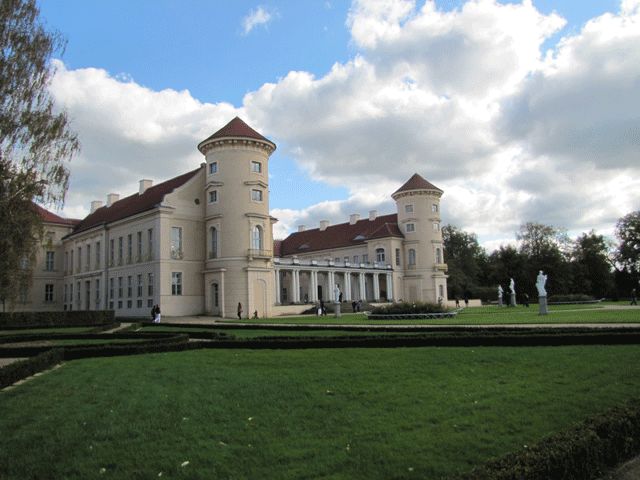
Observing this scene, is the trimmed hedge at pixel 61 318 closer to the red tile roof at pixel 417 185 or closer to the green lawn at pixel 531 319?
the green lawn at pixel 531 319

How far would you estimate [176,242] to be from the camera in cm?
4781

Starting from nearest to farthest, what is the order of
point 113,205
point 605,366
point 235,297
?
1. point 605,366
2. point 235,297
3. point 113,205

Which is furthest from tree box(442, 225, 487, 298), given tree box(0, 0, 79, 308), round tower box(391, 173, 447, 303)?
tree box(0, 0, 79, 308)

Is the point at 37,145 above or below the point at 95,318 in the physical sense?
above

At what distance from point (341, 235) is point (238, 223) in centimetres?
3510

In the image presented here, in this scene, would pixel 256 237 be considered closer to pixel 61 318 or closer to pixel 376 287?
pixel 61 318

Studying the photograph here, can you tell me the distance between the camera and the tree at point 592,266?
83125mm

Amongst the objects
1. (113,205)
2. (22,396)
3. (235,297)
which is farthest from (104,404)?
(113,205)

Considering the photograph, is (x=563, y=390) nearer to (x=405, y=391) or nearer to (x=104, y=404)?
(x=405, y=391)

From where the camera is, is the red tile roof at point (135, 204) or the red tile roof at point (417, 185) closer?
the red tile roof at point (135, 204)

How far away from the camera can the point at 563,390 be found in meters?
8.91

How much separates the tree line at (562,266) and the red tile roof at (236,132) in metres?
45.3

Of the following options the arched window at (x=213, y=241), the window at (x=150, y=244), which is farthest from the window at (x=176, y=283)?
the arched window at (x=213, y=241)

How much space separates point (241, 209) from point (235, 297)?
7665 millimetres
